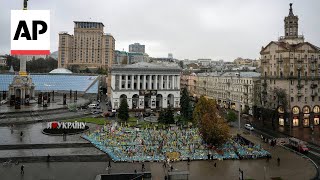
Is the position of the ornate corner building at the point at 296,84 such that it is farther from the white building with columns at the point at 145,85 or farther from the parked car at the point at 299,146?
the white building with columns at the point at 145,85

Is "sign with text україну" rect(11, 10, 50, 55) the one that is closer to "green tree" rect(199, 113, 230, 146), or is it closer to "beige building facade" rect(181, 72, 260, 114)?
"green tree" rect(199, 113, 230, 146)

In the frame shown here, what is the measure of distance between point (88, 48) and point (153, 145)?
156 metres

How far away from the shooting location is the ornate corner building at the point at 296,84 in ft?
189

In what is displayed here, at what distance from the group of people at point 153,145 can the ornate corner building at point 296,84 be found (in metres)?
20.2

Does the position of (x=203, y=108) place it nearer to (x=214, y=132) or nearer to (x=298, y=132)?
(x=214, y=132)

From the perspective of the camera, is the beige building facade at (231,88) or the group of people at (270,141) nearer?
the group of people at (270,141)

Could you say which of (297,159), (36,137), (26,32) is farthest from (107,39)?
(26,32)

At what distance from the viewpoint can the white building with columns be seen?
244 feet

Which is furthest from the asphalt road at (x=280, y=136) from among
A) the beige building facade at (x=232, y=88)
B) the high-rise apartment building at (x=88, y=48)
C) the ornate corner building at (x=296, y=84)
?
the high-rise apartment building at (x=88, y=48)

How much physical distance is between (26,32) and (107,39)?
173940 mm

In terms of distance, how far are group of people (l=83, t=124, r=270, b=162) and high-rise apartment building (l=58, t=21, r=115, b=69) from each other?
469ft

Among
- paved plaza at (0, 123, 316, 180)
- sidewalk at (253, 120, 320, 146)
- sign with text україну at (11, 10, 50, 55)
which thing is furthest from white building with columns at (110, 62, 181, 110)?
sign with text україну at (11, 10, 50, 55)

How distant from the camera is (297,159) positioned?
36281mm

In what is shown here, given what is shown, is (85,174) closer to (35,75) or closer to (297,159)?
(297,159)
